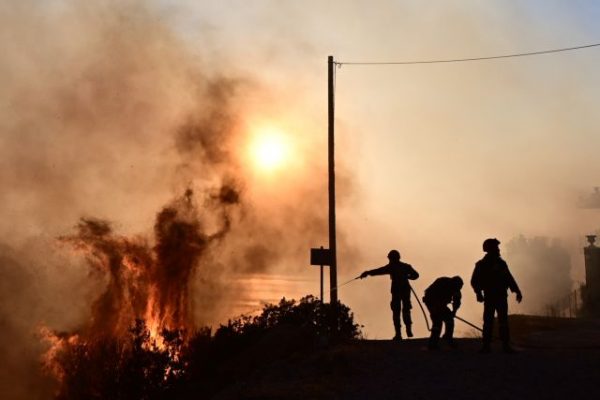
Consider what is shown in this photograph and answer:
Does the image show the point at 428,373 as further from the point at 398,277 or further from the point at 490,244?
the point at 398,277

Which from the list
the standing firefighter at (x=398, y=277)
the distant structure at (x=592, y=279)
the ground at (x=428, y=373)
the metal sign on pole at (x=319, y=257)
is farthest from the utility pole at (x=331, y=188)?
the distant structure at (x=592, y=279)

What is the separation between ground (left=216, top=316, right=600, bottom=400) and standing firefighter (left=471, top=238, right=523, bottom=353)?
0.55 metres

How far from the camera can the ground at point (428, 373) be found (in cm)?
989

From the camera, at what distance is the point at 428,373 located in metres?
11.2

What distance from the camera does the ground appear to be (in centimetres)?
989

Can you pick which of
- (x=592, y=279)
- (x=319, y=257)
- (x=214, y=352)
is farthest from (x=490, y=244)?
(x=592, y=279)

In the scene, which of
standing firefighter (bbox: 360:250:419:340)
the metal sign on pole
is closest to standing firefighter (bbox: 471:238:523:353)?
standing firefighter (bbox: 360:250:419:340)

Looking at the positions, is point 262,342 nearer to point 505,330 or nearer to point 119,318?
point 505,330

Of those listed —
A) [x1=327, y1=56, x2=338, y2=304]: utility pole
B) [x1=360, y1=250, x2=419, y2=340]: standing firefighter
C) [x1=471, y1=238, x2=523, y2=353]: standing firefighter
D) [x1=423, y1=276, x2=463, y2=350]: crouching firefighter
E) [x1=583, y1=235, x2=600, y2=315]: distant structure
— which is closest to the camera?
[x1=471, y1=238, x2=523, y2=353]: standing firefighter

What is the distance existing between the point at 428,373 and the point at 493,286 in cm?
256

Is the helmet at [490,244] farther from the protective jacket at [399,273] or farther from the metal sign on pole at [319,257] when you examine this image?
the metal sign on pole at [319,257]

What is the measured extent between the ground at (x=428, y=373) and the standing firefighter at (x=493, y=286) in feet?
1.79

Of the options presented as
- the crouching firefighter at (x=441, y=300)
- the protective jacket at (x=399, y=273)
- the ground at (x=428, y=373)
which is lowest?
the ground at (x=428, y=373)

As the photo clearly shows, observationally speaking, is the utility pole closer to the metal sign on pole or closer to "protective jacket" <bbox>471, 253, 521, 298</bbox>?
the metal sign on pole
